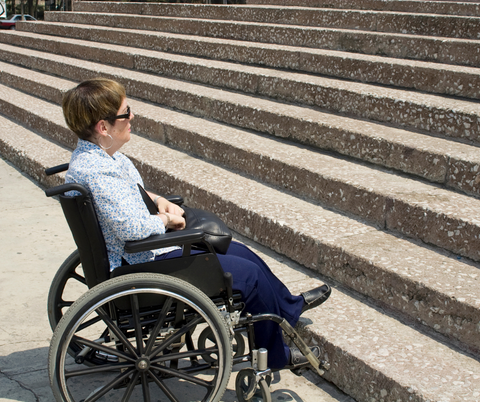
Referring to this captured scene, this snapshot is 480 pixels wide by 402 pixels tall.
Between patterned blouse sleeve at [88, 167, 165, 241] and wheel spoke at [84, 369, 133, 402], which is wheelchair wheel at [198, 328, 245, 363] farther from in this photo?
patterned blouse sleeve at [88, 167, 165, 241]

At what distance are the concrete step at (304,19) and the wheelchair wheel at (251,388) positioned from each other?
4.03 metres

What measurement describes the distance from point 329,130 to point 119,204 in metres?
2.36

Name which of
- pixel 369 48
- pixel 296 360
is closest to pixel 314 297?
pixel 296 360

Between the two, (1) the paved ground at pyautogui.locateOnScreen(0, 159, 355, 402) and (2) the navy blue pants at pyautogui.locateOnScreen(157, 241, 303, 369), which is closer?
(2) the navy blue pants at pyautogui.locateOnScreen(157, 241, 303, 369)

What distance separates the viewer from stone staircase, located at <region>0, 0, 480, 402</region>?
249 cm

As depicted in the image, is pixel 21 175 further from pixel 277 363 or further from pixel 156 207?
pixel 277 363

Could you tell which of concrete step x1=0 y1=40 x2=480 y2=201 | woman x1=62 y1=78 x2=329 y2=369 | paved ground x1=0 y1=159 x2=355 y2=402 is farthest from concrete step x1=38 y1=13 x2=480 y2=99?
woman x1=62 y1=78 x2=329 y2=369

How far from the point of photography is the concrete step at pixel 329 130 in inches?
130

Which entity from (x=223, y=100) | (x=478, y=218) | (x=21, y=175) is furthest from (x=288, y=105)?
(x=21, y=175)

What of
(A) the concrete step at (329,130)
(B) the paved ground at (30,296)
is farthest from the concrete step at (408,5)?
(B) the paved ground at (30,296)

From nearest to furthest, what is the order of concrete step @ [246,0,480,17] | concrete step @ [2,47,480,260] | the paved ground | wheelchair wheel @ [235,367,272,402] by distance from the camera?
wheelchair wheel @ [235,367,272,402]
the paved ground
concrete step @ [2,47,480,260]
concrete step @ [246,0,480,17]

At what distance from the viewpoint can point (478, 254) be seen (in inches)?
109

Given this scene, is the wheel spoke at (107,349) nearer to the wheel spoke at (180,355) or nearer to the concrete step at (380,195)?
the wheel spoke at (180,355)

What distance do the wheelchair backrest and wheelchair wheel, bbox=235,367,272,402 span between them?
68 centimetres
